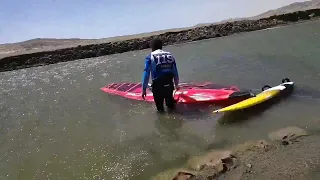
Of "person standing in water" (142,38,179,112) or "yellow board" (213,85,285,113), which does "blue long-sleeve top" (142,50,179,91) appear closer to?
"person standing in water" (142,38,179,112)

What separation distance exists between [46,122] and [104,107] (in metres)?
1.86

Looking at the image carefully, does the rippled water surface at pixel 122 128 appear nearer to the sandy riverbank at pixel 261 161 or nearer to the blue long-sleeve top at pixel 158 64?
the sandy riverbank at pixel 261 161

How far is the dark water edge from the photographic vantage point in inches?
1155

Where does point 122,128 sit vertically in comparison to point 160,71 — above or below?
below

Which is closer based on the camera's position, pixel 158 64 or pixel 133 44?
pixel 158 64

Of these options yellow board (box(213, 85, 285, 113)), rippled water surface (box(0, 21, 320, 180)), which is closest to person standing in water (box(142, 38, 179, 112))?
rippled water surface (box(0, 21, 320, 180))

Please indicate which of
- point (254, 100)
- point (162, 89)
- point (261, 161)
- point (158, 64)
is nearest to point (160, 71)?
point (158, 64)

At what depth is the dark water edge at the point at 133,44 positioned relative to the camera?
96.3 feet

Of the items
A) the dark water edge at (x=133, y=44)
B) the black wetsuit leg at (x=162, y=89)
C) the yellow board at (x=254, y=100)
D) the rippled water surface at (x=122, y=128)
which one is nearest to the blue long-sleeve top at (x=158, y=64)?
the black wetsuit leg at (x=162, y=89)

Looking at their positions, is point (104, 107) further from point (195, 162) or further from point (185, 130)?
point (195, 162)

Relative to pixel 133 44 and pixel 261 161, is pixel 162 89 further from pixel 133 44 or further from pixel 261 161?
pixel 133 44

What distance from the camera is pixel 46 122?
10094 millimetres

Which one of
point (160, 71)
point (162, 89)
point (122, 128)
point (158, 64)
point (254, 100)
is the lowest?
point (122, 128)

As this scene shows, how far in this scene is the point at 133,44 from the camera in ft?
106
